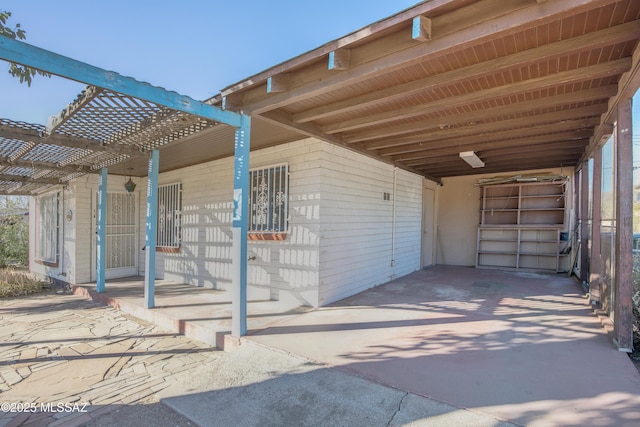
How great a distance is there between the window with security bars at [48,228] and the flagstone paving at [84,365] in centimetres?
342

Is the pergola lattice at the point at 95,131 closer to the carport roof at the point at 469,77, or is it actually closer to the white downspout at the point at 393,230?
the carport roof at the point at 469,77

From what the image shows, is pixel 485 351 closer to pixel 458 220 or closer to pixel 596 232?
pixel 596 232

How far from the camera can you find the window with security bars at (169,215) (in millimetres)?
7105

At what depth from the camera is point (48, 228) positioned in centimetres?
856

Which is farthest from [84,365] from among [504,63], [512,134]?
[512,134]

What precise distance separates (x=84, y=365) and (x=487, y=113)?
5.45 m

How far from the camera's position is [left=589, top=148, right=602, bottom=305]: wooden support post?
451cm

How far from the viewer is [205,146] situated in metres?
5.23

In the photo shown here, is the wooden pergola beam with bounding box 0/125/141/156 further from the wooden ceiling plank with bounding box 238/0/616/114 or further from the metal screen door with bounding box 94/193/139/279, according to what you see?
→ the metal screen door with bounding box 94/193/139/279

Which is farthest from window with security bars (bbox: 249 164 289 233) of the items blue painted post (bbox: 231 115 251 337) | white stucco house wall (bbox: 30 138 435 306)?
blue painted post (bbox: 231 115 251 337)

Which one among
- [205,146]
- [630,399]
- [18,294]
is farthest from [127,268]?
[630,399]

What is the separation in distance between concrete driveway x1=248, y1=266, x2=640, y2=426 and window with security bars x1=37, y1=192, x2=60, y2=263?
24.6ft

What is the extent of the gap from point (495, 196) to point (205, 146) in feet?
25.6

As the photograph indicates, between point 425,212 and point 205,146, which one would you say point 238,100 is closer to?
point 205,146
